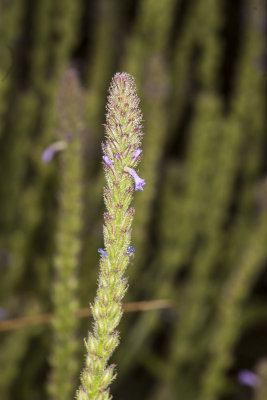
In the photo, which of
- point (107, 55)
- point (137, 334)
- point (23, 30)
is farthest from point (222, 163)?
point (23, 30)

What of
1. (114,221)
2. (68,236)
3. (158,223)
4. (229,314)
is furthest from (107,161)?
(158,223)

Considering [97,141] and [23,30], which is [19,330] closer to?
[97,141]

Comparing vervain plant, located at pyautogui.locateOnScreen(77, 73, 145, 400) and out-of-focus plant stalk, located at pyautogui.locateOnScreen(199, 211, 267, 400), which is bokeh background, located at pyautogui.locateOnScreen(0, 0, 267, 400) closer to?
out-of-focus plant stalk, located at pyautogui.locateOnScreen(199, 211, 267, 400)

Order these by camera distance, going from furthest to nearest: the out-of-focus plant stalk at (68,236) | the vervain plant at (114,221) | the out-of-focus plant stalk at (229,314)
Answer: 1. the out-of-focus plant stalk at (229,314)
2. the out-of-focus plant stalk at (68,236)
3. the vervain plant at (114,221)

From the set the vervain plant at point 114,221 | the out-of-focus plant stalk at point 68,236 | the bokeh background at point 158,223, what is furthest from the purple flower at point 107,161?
the bokeh background at point 158,223

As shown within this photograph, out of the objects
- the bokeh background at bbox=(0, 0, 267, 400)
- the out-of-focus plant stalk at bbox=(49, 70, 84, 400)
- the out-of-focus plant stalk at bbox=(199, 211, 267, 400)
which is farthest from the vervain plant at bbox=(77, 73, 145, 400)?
the out-of-focus plant stalk at bbox=(199, 211, 267, 400)

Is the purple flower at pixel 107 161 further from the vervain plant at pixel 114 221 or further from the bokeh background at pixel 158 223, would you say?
the bokeh background at pixel 158 223
